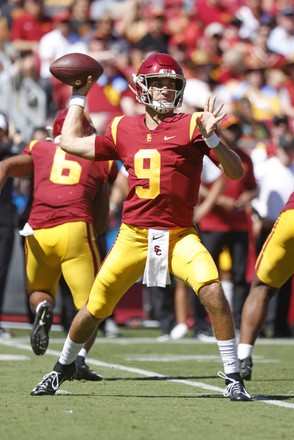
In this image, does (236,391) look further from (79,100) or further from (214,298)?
(79,100)

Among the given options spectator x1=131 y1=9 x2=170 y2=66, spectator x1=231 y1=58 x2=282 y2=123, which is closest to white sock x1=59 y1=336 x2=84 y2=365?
spectator x1=131 y1=9 x2=170 y2=66

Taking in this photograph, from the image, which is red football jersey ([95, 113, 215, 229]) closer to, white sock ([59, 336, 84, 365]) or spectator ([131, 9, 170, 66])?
white sock ([59, 336, 84, 365])

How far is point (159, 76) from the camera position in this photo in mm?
6625

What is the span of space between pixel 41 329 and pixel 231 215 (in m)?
4.24

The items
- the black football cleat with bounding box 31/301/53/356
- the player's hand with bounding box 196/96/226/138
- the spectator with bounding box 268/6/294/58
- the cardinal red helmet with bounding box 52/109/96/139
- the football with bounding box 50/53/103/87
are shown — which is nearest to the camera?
the player's hand with bounding box 196/96/226/138

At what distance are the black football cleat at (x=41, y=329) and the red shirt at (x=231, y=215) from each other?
4013mm

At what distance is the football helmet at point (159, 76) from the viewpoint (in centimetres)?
659

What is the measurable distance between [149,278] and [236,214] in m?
5.12

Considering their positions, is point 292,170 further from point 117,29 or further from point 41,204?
point 117,29

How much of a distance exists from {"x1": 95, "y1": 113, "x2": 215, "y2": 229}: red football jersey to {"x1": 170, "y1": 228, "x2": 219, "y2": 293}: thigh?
0.33 feet

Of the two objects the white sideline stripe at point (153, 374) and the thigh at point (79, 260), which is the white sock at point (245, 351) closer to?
the white sideline stripe at point (153, 374)

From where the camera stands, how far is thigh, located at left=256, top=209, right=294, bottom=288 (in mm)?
7352

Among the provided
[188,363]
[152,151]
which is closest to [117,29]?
[188,363]

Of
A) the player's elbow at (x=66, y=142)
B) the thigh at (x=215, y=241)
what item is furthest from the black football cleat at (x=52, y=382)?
the thigh at (x=215, y=241)
